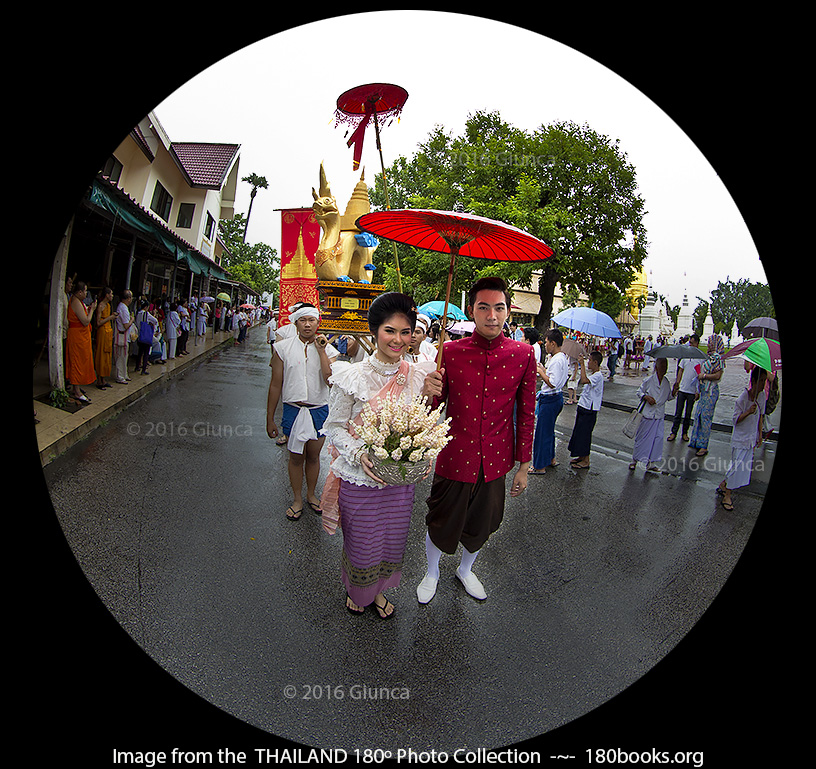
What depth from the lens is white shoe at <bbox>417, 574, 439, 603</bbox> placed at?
120 inches

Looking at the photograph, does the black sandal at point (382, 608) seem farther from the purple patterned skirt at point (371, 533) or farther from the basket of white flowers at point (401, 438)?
the basket of white flowers at point (401, 438)

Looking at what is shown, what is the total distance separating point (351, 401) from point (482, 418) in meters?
0.82

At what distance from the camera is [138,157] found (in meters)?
14.4

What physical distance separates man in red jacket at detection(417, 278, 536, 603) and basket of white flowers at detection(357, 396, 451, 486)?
1.57 ft

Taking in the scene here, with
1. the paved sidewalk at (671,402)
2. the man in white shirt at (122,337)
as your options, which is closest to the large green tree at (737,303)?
the paved sidewalk at (671,402)

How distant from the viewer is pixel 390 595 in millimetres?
3117

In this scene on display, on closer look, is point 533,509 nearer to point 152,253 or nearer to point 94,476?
point 94,476

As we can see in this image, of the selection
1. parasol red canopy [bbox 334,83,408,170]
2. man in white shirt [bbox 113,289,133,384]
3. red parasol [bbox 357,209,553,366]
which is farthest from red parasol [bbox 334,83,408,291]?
man in white shirt [bbox 113,289,133,384]

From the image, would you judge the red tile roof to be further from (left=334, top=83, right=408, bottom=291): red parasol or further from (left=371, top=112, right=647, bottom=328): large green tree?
(left=334, top=83, right=408, bottom=291): red parasol

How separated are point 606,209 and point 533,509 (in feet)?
42.4

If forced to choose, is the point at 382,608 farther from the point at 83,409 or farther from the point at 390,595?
the point at 83,409

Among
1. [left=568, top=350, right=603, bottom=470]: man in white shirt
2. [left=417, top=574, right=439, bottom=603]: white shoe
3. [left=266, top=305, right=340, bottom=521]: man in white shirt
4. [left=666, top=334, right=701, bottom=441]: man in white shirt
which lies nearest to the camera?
[left=417, top=574, right=439, bottom=603]: white shoe

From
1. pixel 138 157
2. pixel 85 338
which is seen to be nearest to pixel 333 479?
pixel 85 338

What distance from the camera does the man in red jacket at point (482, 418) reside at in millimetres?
2828
